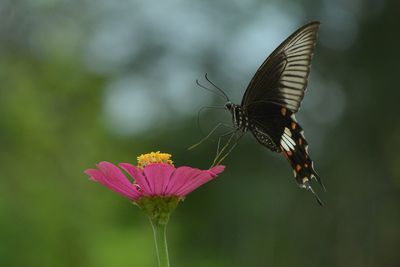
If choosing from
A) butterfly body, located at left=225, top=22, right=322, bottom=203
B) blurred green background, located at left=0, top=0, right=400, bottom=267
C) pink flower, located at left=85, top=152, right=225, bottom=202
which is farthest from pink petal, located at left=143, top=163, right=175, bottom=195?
blurred green background, located at left=0, top=0, right=400, bottom=267

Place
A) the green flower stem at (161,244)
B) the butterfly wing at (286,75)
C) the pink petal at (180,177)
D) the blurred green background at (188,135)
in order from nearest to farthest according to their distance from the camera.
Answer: the green flower stem at (161,244)
the pink petal at (180,177)
the butterfly wing at (286,75)
the blurred green background at (188,135)

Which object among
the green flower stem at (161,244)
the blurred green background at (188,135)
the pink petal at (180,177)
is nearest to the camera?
the green flower stem at (161,244)

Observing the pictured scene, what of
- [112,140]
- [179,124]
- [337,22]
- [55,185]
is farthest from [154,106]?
[55,185]

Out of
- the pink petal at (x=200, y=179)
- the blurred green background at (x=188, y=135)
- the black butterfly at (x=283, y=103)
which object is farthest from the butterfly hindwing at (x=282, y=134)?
the blurred green background at (x=188, y=135)

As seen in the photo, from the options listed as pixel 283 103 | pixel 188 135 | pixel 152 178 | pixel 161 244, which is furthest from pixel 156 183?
pixel 188 135

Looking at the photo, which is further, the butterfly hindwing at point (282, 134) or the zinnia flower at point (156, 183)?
the butterfly hindwing at point (282, 134)

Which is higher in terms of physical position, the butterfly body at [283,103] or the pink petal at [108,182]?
the butterfly body at [283,103]

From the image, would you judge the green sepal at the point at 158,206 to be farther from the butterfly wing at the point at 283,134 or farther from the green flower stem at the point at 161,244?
the butterfly wing at the point at 283,134
